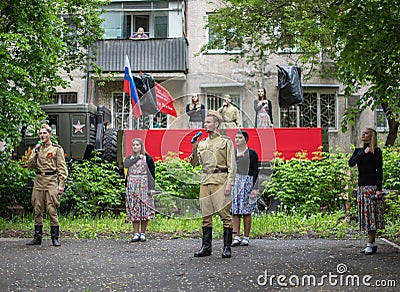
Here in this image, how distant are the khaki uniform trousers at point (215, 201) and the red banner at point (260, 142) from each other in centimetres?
249

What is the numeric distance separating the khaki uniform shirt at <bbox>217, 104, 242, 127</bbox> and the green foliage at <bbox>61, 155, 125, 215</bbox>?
6181 mm

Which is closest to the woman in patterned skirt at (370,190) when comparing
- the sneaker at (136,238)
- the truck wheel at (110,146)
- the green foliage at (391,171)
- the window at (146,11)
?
the sneaker at (136,238)

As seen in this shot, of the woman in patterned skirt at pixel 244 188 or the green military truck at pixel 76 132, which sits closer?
the woman in patterned skirt at pixel 244 188

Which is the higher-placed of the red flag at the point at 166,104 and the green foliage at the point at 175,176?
the red flag at the point at 166,104

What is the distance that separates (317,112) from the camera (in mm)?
27672

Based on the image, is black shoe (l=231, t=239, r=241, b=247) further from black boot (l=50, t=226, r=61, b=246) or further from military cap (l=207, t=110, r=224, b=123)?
black boot (l=50, t=226, r=61, b=246)

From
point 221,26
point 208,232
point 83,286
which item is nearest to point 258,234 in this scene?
point 208,232

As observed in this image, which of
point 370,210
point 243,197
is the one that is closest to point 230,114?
point 243,197

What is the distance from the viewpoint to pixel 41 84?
14344 millimetres

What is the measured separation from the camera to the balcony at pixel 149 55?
84.9 ft

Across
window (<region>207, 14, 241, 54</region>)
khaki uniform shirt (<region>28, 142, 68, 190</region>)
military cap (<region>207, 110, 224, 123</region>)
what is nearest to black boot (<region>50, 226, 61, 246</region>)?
khaki uniform shirt (<region>28, 142, 68, 190</region>)

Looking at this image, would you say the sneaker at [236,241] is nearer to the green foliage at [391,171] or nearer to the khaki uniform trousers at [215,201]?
the khaki uniform trousers at [215,201]

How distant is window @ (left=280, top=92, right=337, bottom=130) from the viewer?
2731 centimetres

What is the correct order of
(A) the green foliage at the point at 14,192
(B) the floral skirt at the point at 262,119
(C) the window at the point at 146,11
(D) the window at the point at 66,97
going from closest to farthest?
1. (B) the floral skirt at the point at 262,119
2. (A) the green foliage at the point at 14,192
3. (C) the window at the point at 146,11
4. (D) the window at the point at 66,97
